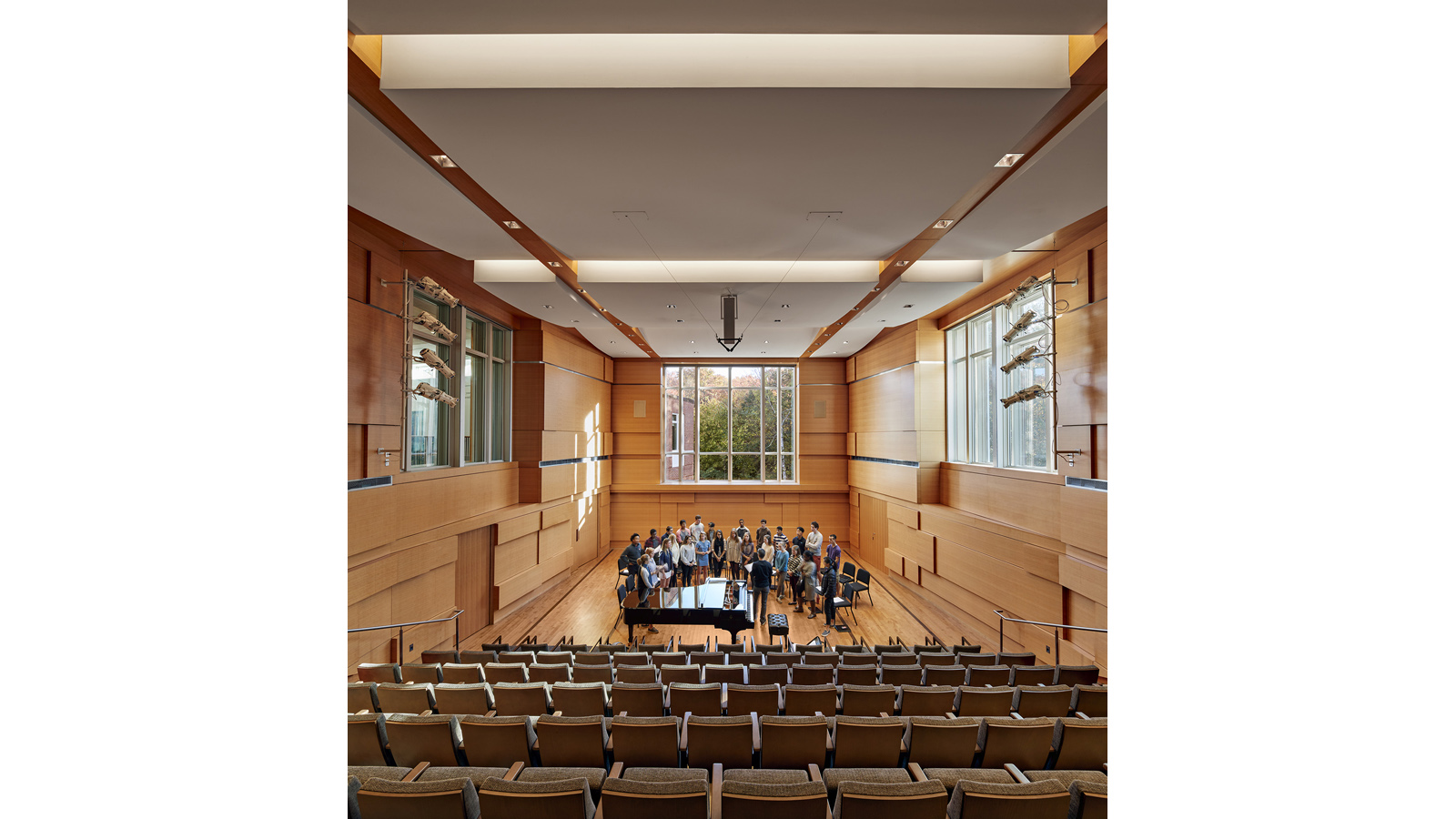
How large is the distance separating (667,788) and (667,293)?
7068 millimetres

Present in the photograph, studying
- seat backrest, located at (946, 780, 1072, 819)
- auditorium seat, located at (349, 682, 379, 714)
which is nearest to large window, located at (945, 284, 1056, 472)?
seat backrest, located at (946, 780, 1072, 819)

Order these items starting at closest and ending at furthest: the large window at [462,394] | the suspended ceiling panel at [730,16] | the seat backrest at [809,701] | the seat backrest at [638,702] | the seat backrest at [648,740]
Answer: the suspended ceiling panel at [730,16], the seat backrest at [648,740], the seat backrest at [638,702], the seat backrest at [809,701], the large window at [462,394]

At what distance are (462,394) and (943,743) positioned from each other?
27.9ft

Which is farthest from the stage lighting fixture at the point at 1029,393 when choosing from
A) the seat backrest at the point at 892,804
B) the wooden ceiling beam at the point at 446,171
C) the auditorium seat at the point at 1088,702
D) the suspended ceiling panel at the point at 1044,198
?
the seat backrest at the point at 892,804

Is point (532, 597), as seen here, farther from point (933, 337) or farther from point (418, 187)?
point (933, 337)

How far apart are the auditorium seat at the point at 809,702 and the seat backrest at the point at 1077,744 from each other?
51.7 inches

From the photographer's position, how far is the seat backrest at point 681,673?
4.81 m

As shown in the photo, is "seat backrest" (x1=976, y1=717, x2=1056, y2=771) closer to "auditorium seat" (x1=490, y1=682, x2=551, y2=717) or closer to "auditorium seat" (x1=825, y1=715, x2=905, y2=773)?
"auditorium seat" (x1=825, y1=715, x2=905, y2=773)

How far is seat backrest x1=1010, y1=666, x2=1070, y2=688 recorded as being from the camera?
16.0 feet

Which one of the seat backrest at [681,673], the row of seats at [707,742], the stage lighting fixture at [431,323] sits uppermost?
the stage lighting fixture at [431,323]

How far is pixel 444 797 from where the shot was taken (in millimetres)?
2100

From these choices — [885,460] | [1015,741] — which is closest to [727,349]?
[1015,741]

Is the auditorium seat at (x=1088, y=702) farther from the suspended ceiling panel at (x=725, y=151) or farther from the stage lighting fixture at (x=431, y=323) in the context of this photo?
the stage lighting fixture at (x=431, y=323)
